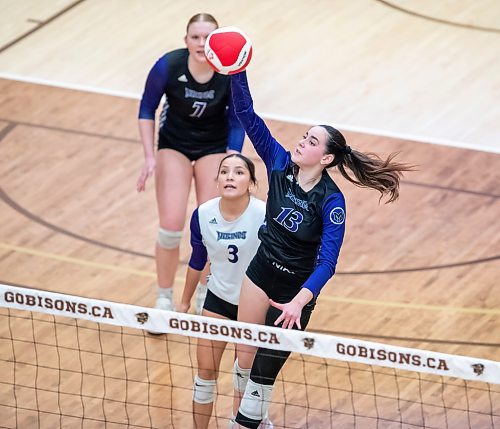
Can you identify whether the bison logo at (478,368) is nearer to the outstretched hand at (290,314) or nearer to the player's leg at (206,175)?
the outstretched hand at (290,314)

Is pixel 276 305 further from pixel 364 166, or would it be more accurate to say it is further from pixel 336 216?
pixel 364 166

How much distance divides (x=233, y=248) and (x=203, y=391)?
35.3 inches

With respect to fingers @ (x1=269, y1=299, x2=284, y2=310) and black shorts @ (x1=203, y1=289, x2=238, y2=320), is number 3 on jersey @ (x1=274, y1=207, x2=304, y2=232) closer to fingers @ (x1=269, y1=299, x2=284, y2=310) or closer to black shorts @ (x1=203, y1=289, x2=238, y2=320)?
fingers @ (x1=269, y1=299, x2=284, y2=310)

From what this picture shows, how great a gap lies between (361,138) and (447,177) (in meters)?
1.08

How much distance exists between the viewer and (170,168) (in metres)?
9.12

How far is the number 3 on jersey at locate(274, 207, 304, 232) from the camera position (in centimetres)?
693

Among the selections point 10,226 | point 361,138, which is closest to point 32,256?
point 10,226

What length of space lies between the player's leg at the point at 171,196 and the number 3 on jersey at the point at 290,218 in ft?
7.32

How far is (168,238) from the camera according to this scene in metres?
9.22

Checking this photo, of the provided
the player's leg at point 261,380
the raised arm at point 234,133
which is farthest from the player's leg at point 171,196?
the player's leg at point 261,380

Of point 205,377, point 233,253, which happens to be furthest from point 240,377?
point 233,253

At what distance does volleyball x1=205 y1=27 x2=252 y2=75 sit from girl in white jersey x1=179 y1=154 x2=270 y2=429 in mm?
607

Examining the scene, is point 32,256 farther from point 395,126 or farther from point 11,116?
point 395,126

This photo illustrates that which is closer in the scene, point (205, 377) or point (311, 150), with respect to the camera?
point (311, 150)
